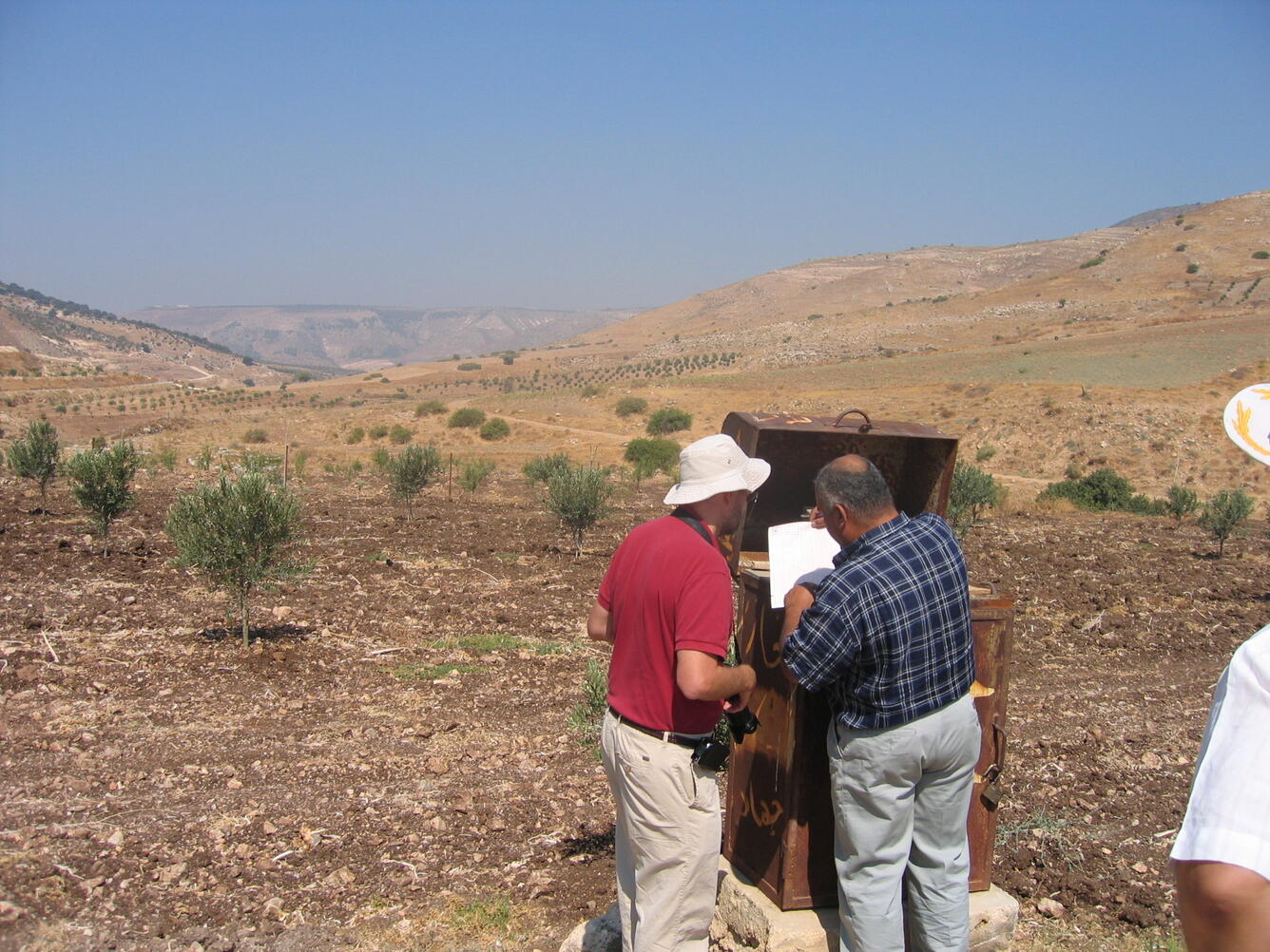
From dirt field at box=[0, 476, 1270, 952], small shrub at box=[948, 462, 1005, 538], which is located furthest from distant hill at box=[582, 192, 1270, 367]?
dirt field at box=[0, 476, 1270, 952]

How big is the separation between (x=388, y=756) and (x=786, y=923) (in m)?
3.52

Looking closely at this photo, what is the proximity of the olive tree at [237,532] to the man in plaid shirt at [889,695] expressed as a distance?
7.06m

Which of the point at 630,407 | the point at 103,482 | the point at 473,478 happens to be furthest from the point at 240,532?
the point at 630,407

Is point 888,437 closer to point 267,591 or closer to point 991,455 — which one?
point 267,591

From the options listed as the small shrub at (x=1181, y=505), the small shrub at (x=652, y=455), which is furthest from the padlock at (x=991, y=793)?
the small shrub at (x=652, y=455)

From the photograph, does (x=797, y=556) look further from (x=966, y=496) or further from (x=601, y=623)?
(x=966, y=496)

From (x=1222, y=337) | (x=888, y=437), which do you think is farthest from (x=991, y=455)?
(x=888, y=437)

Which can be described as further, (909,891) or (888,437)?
(888,437)

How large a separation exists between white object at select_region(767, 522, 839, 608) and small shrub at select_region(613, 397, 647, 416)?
41901 mm

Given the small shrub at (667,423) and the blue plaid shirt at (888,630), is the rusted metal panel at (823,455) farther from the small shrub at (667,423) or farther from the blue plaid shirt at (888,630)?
the small shrub at (667,423)

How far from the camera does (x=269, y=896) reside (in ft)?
14.5

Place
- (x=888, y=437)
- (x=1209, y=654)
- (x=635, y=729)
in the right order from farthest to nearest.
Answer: (x=1209, y=654) < (x=888, y=437) < (x=635, y=729)

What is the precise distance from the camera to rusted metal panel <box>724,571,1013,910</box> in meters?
3.41

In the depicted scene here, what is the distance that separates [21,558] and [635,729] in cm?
1201
